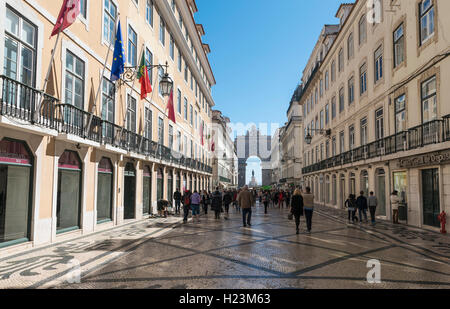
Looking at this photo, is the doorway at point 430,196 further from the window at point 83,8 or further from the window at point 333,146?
the window at point 333,146

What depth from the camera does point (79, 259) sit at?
7152mm

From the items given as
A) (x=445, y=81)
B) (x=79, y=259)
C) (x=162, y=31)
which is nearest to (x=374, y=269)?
(x=79, y=259)

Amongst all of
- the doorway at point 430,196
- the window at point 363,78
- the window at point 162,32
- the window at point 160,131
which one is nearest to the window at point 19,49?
the window at point 160,131

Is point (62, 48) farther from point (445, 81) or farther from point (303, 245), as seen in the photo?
point (445, 81)

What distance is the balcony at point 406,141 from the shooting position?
38.3ft

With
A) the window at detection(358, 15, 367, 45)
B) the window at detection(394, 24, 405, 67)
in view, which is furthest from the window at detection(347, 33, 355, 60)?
the window at detection(394, 24, 405, 67)

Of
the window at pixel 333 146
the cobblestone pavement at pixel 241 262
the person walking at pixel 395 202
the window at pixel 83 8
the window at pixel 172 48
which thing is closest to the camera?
the cobblestone pavement at pixel 241 262

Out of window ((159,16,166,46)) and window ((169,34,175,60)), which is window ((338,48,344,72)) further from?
window ((159,16,166,46))

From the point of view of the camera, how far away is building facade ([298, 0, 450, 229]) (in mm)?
12320

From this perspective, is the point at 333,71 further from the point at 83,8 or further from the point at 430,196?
the point at 83,8

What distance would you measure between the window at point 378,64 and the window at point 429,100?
486 cm

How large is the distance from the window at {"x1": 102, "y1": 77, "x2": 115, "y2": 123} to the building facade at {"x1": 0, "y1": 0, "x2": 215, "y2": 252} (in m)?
0.04

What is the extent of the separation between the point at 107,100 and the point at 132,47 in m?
3.84

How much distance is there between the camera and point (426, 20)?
1330cm
